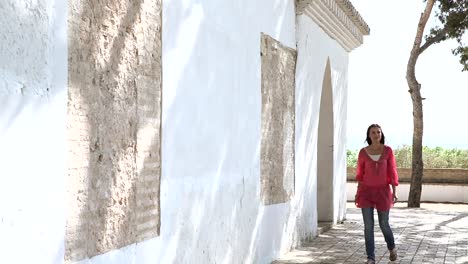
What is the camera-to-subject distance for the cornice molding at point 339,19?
11.3 meters

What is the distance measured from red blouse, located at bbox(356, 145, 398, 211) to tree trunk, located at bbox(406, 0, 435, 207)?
36.6 feet

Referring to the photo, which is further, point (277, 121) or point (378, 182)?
point (277, 121)

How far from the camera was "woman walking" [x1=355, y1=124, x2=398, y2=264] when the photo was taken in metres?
8.95

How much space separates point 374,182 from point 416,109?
11.4 meters

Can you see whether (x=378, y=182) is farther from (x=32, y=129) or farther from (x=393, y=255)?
(x=32, y=129)

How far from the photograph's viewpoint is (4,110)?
3.89 metres

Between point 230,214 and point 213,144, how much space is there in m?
0.89

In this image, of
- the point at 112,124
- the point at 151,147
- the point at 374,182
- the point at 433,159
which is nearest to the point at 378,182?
the point at 374,182

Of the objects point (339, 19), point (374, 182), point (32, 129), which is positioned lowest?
point (374, 182)

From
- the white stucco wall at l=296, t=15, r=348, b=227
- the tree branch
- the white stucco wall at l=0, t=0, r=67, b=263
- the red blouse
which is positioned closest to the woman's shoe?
the red blouse

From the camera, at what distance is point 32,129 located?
4145mm

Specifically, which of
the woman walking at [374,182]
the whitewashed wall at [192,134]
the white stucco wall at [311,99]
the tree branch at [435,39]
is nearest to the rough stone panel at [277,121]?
the whitewashed wall at [192,134]

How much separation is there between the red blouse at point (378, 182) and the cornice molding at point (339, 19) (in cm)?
274

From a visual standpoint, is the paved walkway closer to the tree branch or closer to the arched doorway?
the arched doorway
